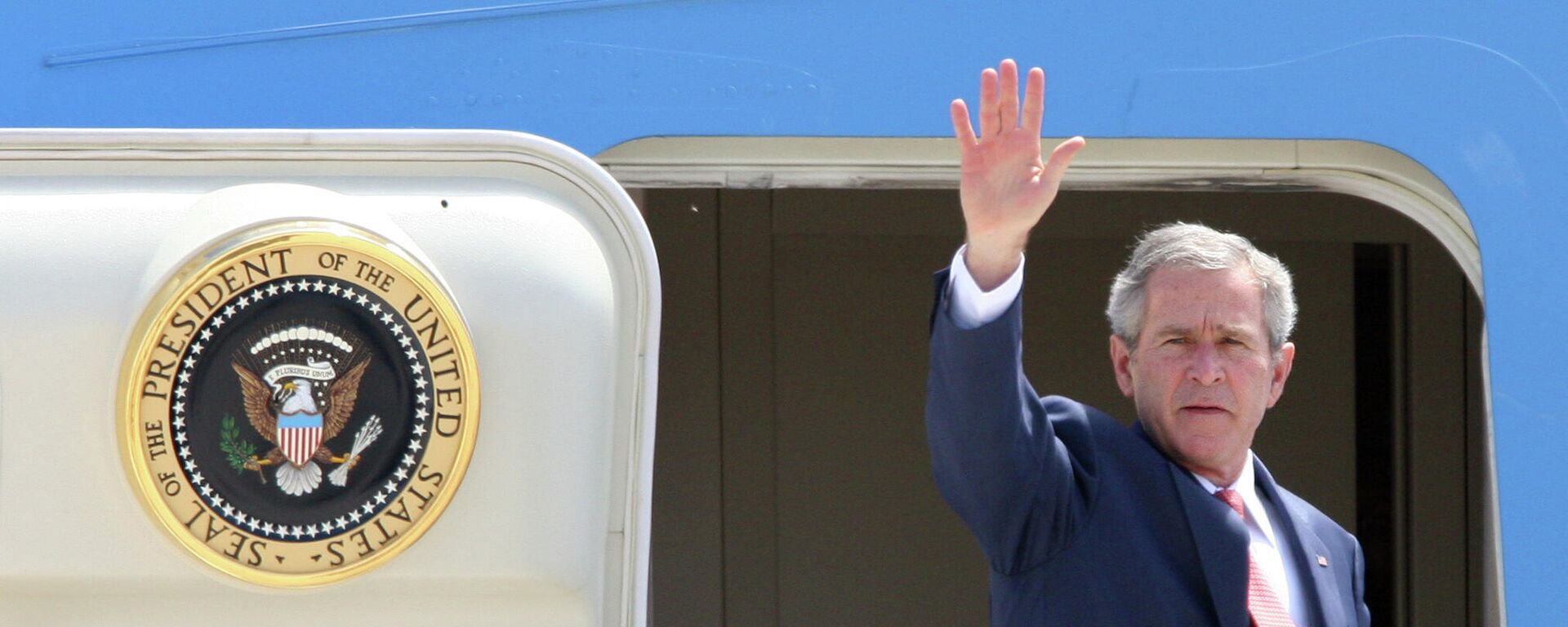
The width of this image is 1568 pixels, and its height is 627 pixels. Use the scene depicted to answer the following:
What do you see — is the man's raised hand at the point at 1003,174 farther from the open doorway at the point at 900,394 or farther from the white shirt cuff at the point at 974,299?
the open doorway at the point at 900,394

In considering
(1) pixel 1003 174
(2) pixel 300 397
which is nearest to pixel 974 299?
(1) pixel 1003 174

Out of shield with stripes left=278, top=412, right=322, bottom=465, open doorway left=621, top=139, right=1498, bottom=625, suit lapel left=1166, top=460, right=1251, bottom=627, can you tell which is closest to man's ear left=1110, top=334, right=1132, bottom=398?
suit lapel left=1166, top=460, right=1251, bottom=627

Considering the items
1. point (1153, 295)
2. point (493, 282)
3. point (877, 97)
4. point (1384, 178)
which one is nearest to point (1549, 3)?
point (1384, 178)

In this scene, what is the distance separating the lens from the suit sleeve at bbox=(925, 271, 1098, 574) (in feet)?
4.46

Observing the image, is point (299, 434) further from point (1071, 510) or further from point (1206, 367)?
point (1206, 367)

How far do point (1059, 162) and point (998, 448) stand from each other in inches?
10.1

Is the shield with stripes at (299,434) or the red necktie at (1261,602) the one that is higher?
the shield with stripes at (299,434)

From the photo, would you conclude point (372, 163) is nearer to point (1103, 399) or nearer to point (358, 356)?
point (358, 356)

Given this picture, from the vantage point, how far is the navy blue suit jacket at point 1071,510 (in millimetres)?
1374

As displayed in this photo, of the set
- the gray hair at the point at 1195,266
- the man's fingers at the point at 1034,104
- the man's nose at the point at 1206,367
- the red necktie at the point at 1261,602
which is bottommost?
the red necktie at the point at 1261,602

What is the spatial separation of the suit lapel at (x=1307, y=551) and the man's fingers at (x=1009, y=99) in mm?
568

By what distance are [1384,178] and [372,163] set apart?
1083mm

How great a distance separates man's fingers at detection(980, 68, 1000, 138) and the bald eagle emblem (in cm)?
58

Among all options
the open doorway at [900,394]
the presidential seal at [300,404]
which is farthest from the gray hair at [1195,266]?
the open doorway at [900,394]
